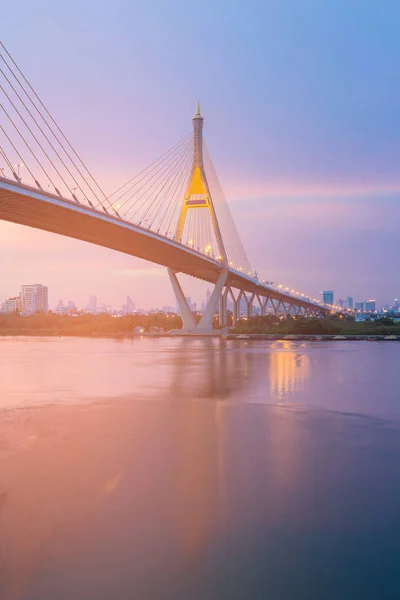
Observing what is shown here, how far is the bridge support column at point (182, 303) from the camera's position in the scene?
55906 millimetres

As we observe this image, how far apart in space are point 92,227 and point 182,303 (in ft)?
71.9

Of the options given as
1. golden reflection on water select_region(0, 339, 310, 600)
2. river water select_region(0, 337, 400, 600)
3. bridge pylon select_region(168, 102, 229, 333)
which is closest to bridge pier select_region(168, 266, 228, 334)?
bridge pylon select_region(168, 102, 229, 333)

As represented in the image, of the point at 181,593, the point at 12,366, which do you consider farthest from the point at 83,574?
the point at 12,366

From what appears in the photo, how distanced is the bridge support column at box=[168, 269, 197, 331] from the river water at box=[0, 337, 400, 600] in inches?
1757

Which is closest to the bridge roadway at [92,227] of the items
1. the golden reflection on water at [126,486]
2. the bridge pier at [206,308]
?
the bridge pier at [206,308]

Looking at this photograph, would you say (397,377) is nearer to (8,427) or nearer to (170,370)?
(170,370)

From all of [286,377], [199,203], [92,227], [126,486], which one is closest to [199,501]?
→ [126,486]

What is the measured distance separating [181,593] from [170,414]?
659 cm

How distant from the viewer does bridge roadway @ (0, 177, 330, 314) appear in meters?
28.5

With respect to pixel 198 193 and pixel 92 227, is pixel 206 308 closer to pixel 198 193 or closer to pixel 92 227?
pixel 198 193

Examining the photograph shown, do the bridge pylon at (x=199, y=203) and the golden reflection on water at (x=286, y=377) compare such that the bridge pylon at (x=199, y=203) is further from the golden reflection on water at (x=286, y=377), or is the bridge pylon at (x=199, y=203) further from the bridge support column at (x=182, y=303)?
the golden reflection on water at (x=286, y=377)

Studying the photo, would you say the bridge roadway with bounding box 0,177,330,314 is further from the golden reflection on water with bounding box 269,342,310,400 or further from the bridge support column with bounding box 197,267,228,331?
the golden reflection on water with bounding box 269,342,310,400

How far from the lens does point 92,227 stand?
36562 millimetres

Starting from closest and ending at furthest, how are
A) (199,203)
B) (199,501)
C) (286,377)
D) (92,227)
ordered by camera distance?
1. (199,501)
2. (286,377)
3. (92,227)
4. (199,203)
